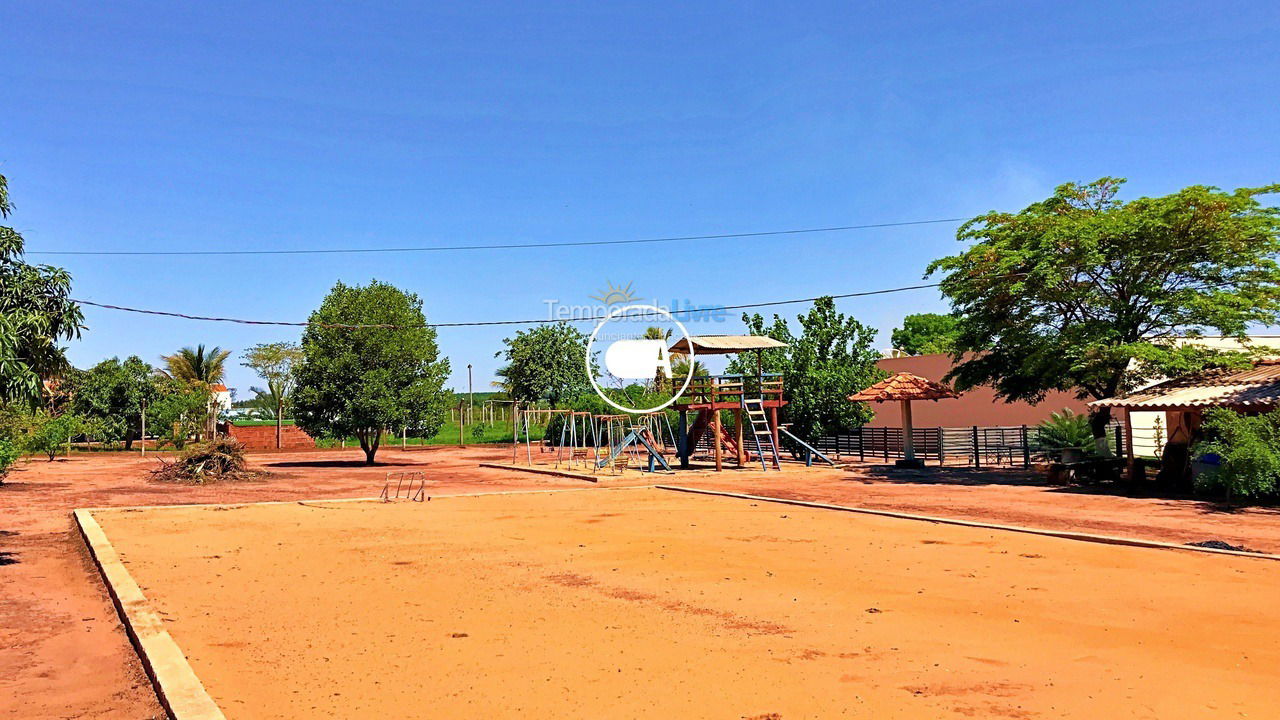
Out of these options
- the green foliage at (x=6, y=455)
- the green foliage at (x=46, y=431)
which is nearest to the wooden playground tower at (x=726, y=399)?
the green foliage at (x=6, y=455)

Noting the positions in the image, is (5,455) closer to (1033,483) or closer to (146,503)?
(146,503)

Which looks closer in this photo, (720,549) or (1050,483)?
(720,549)

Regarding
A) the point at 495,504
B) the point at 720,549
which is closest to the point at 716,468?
the point at 495,504

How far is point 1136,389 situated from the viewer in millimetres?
20922

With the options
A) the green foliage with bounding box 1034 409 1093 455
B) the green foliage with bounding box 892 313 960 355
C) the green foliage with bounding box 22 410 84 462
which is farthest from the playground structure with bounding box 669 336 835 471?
the green foliage with bounding box 892 313 960 355

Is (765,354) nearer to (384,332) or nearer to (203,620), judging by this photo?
(384,332)

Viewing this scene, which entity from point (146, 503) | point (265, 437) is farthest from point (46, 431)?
point (265, 437)

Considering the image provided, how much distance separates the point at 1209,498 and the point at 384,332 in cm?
2870

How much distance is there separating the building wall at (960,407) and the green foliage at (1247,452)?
70.7 ft

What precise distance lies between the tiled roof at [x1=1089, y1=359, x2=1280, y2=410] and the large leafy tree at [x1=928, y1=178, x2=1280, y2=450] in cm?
42

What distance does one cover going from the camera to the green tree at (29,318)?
9031 mm

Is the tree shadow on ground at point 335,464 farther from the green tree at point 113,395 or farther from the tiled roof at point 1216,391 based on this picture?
the tiled roof at point 1216,391

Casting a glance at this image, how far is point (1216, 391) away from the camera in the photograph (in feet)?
61.0

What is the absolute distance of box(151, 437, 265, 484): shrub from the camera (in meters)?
25.8
